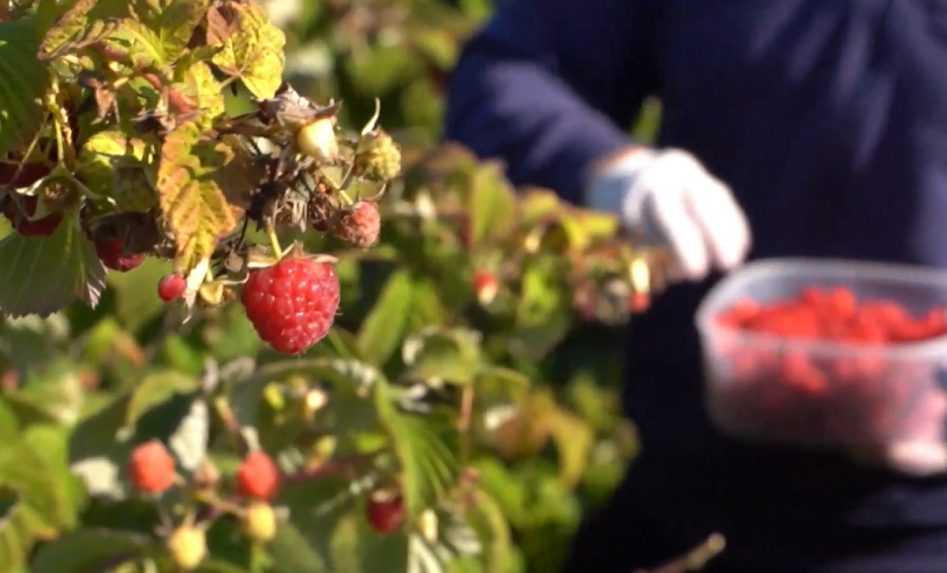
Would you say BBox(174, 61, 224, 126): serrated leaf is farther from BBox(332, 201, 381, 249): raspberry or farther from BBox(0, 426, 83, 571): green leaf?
BBox(0, 426, 83, 571): green leaf

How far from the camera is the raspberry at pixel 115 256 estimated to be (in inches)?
17.5

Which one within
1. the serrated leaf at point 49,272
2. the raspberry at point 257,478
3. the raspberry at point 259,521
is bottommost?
the raspberry at point 259,521

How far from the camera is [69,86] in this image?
45cm

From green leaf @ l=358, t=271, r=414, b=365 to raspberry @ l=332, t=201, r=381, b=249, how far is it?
0.55 metres

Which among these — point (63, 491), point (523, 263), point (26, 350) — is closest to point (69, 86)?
point (63, 491)

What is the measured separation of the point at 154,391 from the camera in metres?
0.94

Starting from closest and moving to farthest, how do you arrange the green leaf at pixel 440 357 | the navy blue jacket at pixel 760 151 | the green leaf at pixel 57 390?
the green leaf at pixel 440 357 → the green leaf at pixel 57 390 → the navy blue jacket at pixel 760 151

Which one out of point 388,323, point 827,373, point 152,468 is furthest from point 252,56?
point 827,373

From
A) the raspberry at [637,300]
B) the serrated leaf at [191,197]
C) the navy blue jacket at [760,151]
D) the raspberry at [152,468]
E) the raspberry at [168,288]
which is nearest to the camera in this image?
the serrated leaf at [191,197]

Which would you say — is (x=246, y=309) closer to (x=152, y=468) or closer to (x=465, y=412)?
(x=152, y=468)

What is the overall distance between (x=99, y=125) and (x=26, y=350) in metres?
0.75

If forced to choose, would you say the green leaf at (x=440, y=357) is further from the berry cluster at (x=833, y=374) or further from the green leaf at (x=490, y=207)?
the berry cluster at (x=833, y=374)

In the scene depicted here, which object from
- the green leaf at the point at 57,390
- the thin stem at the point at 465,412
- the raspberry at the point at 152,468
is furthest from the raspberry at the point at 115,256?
the green leaf at the point at 57,390

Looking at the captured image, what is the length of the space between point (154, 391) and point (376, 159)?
20.7 inches
